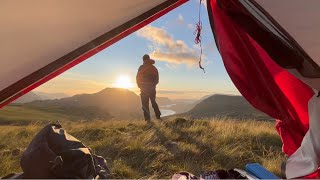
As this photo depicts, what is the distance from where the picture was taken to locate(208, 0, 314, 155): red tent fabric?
341 cm

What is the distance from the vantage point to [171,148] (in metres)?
5.62

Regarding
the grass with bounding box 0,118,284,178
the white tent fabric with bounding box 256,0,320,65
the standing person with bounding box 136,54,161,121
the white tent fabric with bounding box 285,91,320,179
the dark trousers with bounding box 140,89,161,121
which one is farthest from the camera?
the dark trousers with bounding box 140,89,161,121

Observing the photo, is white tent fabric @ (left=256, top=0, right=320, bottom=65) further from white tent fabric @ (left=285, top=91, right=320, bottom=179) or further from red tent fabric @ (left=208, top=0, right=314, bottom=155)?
red tent fabric @ (left=208, top=0, right=314, bottom=155)

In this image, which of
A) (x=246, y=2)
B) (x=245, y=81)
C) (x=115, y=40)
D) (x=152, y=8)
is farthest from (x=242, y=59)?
(x=115, y=40)

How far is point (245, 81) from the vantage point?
360 cm

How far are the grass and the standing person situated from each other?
64.1 inches

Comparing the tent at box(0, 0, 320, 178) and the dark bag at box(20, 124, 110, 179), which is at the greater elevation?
the tent at box(0, 0, 320, 178)

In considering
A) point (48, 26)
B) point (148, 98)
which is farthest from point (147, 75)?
point (48, 26)

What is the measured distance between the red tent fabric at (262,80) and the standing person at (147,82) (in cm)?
556

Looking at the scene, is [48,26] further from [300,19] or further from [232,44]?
[300,19]

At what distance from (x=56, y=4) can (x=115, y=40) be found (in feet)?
2.46

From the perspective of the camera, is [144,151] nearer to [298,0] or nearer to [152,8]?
[152,8]

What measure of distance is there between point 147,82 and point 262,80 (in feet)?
19.0

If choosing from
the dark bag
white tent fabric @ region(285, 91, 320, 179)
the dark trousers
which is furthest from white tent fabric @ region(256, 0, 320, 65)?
the dark trousers
